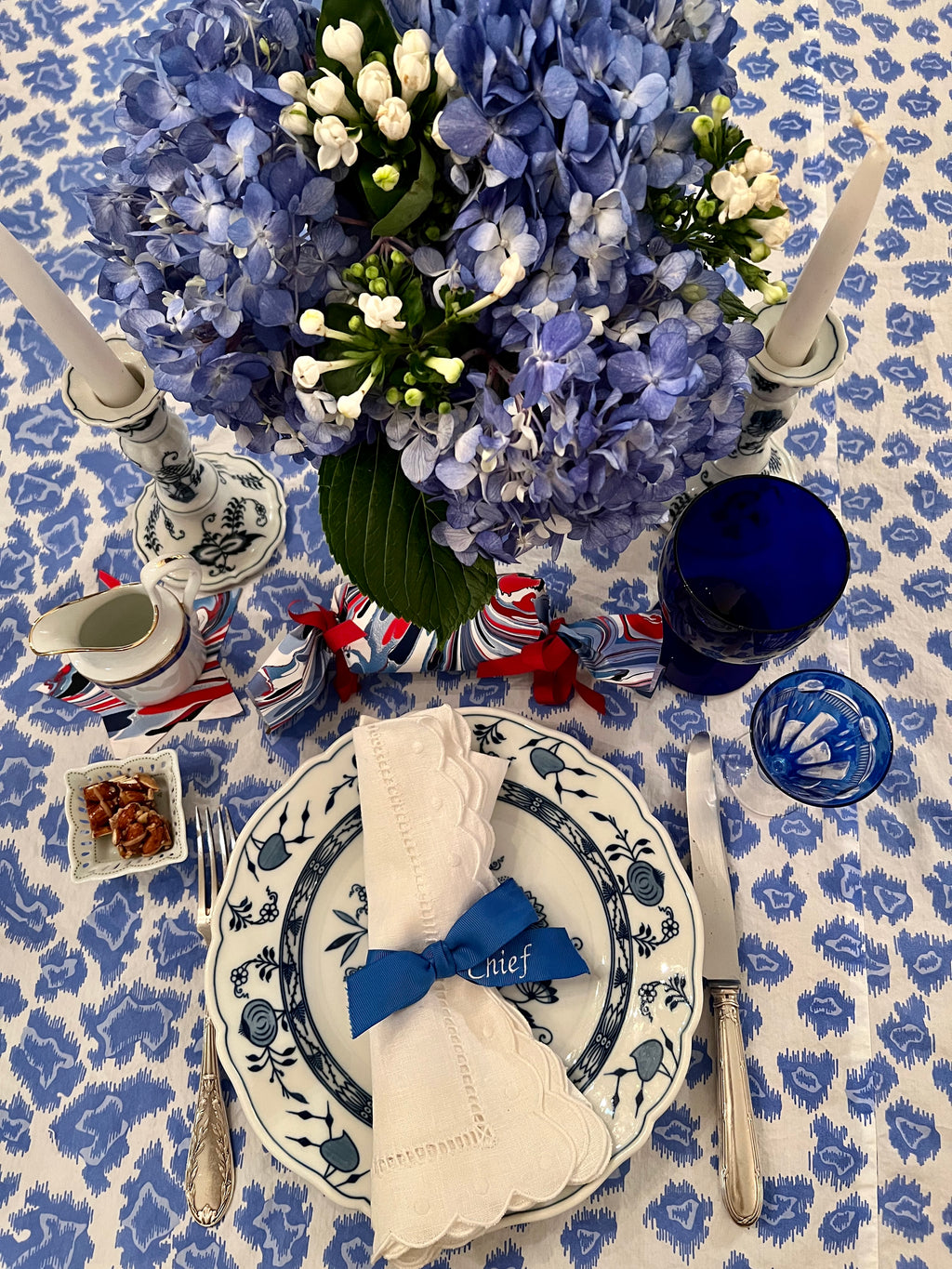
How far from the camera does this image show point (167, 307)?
41cm

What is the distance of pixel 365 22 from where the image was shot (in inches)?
15.2

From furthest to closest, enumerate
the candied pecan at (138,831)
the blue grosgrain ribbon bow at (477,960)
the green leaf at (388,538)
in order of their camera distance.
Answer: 1. the candied pecan at (138,831)
2. the blue grosgrain ribbon bow at (477,960)
3. the green leaf at (388,538)

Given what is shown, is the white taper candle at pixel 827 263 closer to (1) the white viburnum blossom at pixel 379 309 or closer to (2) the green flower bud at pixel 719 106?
(2) the green flower bud at pixel 719 106

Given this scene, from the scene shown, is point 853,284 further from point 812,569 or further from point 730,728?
point 730,728

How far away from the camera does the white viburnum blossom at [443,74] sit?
0.36m

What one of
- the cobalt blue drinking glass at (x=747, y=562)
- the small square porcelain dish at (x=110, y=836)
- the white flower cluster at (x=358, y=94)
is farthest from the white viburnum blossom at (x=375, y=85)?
the small square porcelain dish at (x=110, y=836)

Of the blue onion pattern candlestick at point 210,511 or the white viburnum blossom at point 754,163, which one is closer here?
the white viburnum blossom at point 754,163

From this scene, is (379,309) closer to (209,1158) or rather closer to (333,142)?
(333,142)

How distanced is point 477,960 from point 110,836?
0.33 m

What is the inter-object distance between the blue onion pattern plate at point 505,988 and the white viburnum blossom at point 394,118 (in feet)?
1.38

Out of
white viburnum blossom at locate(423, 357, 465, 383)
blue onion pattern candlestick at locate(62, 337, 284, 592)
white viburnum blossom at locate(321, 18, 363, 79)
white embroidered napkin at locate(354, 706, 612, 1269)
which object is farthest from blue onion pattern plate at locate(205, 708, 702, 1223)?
white viburnum blossom at locate(321, 18, 363, 79)

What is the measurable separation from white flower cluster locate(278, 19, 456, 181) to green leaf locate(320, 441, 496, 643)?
15 centimetres

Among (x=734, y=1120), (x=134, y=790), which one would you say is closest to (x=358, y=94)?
(x=134, y=790)

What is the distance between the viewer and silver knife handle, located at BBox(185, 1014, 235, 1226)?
0.61 metres
